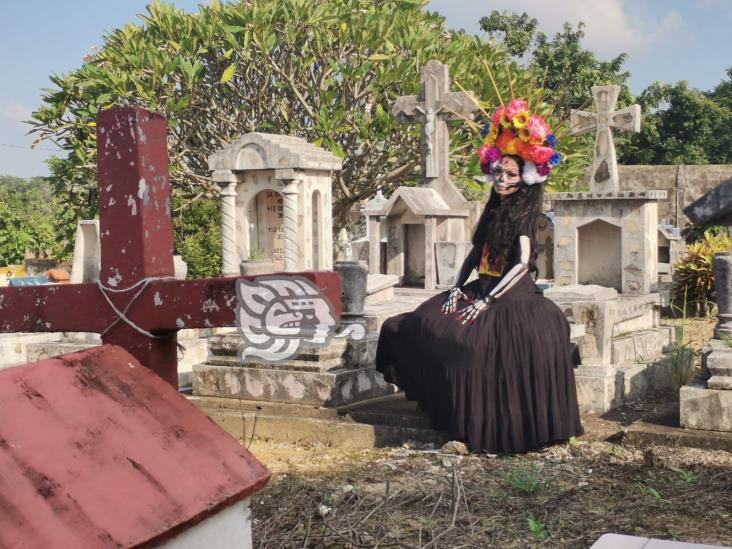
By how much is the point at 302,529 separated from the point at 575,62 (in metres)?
25.5

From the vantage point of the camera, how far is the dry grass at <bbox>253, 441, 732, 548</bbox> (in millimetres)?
3807

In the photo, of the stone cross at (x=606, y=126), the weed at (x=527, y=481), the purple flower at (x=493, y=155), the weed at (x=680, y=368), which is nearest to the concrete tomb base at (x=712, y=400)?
the weed at (x=527, y=481)

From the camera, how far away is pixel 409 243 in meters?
14.2

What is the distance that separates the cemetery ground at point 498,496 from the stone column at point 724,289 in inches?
30.5

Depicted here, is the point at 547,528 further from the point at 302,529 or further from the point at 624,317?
the point at 624,317

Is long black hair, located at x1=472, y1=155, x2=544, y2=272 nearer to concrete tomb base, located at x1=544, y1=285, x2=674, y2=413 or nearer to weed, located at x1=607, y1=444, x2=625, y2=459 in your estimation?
concrete tomb base, located at x1=544, y1=285, x2=674, y2=413

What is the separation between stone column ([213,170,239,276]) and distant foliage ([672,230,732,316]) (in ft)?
21.5

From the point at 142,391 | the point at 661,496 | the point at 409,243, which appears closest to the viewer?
the point at 142,391

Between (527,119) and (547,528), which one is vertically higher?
(527,119)

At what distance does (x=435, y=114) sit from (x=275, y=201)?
9.70 feet

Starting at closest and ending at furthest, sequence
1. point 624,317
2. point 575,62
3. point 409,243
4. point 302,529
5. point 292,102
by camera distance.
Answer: point 302,529
point 624,317
point 409,243
point 292,102
point 575,62

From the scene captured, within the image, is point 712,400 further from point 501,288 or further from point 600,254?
point 600,254

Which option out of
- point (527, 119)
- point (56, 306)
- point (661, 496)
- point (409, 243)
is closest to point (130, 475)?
point (56, 306)

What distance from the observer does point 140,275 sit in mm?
2582
